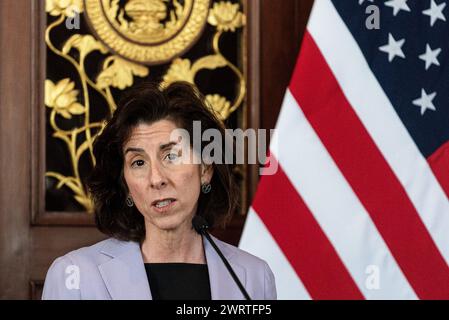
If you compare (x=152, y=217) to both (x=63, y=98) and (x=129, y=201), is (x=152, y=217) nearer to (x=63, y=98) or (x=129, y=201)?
(x=129, y=201)

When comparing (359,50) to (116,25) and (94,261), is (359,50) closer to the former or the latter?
(116,25)

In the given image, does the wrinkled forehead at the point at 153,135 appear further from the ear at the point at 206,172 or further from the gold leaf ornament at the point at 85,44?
the gold leaf ornament at the point at 85,44

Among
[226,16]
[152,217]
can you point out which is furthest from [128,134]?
[226,16]

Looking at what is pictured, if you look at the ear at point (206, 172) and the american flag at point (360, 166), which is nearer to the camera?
the ear at point (206, 172)

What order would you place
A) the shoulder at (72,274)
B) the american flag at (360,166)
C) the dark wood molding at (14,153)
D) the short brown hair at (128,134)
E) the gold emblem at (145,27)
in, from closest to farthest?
the shoulder at (72,274) < the short brown hair at (128,134) < the american flag at (360,166) < the dark wood molding at (14,153) < the gold emblem at (145,27)

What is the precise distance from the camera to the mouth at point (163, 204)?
151cm

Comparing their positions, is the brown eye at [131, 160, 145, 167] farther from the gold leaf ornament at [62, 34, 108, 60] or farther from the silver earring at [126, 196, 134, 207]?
the gold leaf ornament at [62, 34, 108, 60]

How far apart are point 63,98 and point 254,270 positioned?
96cm

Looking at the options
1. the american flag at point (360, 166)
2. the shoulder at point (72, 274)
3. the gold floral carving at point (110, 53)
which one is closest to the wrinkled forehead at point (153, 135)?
the shoulder at point (72, 274)

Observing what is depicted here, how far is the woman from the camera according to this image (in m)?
1.49

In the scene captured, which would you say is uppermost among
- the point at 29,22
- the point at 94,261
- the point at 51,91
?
the point at 29,22

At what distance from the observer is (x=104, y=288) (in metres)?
1.47

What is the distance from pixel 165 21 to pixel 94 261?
106 centimetres

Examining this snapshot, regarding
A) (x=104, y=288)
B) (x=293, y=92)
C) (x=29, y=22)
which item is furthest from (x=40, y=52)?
(x=104, y=288)
